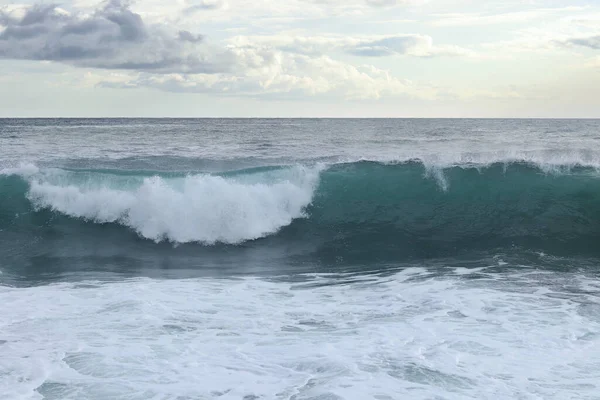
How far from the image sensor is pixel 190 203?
14508mm

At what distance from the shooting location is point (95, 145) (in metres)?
32.3

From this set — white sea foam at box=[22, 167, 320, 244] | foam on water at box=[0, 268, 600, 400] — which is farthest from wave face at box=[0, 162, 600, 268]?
foam on water at box=[0, 268, 600, 400]

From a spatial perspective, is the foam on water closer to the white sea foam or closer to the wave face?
the wave face

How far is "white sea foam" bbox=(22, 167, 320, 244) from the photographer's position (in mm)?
13969

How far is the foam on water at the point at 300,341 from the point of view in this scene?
5.69 m

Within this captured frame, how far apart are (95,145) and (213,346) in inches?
1090

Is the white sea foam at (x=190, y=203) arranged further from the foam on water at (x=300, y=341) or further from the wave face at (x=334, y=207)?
the foam on water at (x=300, y=341)

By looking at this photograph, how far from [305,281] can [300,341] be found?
11.7ft

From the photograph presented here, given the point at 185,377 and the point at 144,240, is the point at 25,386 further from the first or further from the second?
the point at 144,240

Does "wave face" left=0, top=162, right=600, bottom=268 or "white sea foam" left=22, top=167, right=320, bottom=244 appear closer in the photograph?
"wave face" left=0, top=162, right=600, bottom=268

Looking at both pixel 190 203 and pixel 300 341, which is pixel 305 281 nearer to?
pixel 300 341

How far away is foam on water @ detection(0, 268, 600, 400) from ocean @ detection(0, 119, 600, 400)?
0.03 metres

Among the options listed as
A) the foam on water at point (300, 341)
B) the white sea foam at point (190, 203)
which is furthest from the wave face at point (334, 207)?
the foam on water at point (300, 341)

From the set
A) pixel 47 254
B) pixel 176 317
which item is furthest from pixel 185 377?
pixel 47 254
